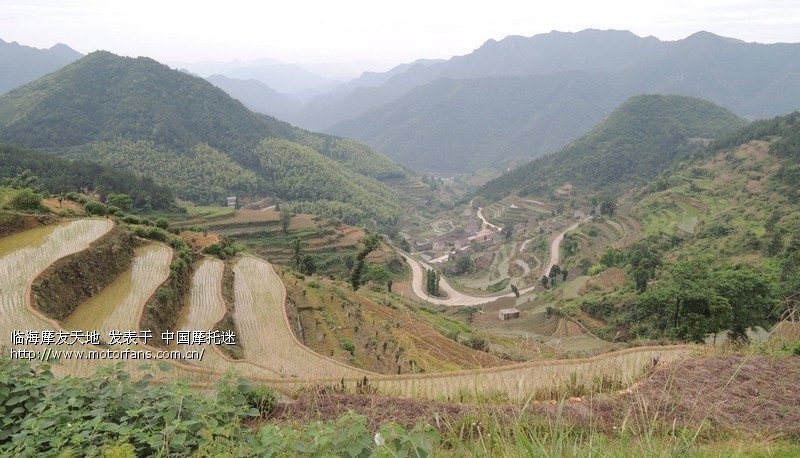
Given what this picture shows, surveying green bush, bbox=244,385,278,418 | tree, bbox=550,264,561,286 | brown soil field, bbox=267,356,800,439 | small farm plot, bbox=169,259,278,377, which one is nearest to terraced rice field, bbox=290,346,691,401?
brown soil field, bbox=267,356,800,439

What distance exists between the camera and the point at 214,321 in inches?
479

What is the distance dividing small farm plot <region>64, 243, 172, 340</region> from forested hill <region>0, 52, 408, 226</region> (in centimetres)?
5391

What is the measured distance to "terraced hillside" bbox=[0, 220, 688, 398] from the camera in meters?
6.61

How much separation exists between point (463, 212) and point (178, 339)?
87.1 metres

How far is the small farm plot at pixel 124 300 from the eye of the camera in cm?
1009

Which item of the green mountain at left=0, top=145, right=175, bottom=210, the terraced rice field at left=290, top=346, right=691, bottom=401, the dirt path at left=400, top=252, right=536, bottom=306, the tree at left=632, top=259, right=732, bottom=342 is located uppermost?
the green mountain at left=0, top=145, right=175, bottom=210

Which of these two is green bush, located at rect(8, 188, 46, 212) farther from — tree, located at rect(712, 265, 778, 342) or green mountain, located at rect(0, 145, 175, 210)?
tree, located at rect(712, 265, 778, 342)

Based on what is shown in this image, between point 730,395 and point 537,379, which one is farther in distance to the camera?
point 537,379

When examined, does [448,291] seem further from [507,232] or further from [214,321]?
[214,321]

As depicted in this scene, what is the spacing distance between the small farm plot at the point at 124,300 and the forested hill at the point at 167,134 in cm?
5391

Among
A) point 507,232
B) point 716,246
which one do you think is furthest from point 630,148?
point 716,246

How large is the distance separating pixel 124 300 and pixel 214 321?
2.36m

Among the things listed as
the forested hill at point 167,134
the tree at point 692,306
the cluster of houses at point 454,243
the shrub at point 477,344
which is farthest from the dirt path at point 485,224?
the shrub at point 477,344

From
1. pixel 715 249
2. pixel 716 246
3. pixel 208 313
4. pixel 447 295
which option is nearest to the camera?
pixel 208 313
